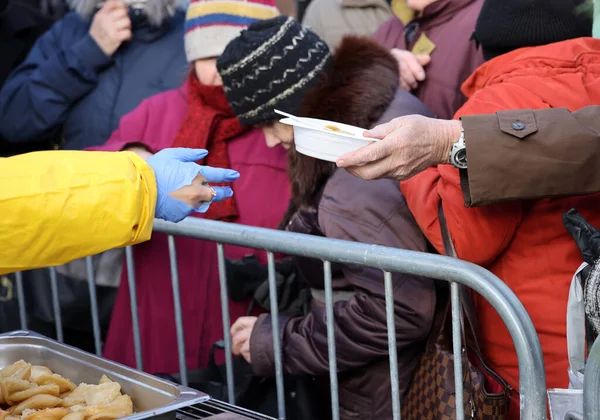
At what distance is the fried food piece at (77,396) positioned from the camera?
214 cm

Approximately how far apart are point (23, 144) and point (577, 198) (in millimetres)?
2651

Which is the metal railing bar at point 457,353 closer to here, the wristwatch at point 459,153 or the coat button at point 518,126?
the wristwatch at point 459,153

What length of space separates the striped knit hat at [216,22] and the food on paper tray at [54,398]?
1.63m

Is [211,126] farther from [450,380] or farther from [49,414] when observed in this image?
[49,414]

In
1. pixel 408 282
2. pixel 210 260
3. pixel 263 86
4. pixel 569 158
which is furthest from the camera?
pixel 210 260

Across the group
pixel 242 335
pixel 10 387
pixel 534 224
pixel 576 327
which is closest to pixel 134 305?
pixel 242 335

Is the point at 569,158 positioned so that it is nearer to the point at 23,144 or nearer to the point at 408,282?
the point at 408,282

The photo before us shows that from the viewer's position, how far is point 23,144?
4.02 m

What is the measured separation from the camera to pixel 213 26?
348 cm

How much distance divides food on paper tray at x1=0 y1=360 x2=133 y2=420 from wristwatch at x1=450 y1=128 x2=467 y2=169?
1.00 metres

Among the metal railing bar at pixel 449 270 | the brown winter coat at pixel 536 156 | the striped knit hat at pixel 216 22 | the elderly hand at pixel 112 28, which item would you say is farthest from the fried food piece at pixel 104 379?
the elderly hand at pixel 112 28

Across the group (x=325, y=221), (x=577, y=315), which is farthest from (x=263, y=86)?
(x=577, y=315)

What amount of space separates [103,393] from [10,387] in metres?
0.23

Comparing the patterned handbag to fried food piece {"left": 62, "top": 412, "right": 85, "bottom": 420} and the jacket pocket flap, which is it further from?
fried food piece {"left": 62, "top": 412, "right": 85, "bottom": 420}
